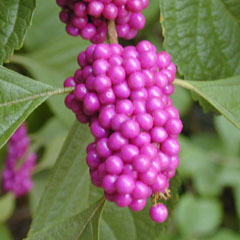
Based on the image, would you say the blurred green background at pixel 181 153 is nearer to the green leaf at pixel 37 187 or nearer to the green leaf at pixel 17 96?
the green leaf at pixel 37 187

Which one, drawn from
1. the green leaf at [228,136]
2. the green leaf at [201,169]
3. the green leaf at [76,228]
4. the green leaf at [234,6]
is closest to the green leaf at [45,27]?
the green leaf at [201,169]

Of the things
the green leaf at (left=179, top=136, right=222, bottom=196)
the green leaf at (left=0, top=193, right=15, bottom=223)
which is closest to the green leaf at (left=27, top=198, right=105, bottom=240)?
the green leaf at (left=0, top=193, right=15, bottom=223)

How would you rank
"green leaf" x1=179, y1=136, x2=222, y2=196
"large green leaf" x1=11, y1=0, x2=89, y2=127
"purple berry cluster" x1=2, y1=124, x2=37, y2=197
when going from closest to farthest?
1. "large green leaf" x1=11, y1=0, x2=89, y2=127
2. "purple berry cluster" x1=2, y1=124, x2=37, y2=197
3. "green leaf" x1=179, y1=136, x2=222, y2=196

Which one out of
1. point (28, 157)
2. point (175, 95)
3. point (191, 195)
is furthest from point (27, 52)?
point (191, 195)

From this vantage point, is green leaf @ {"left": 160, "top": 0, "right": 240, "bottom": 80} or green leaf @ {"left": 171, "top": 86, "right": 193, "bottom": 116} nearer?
green leaf @ {"left": 160, "top": 0, "right": 240, "bottom": 80}

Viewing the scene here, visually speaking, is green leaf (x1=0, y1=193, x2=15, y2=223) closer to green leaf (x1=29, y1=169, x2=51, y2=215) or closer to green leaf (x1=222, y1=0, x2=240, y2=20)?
green leaf (x1=29, y1=169, x2=51, y2=215)

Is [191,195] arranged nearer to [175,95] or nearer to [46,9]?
[175,95]
